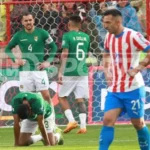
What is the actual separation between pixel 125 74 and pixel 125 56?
22 cm

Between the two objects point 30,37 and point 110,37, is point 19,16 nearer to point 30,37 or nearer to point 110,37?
point 30,37

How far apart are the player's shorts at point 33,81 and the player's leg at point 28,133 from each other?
254 cm

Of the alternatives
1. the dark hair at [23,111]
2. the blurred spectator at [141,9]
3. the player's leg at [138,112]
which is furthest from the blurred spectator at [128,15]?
the player's leg at [138,112]

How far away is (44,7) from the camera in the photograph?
1744 centimetres

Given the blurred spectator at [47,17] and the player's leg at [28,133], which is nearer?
the player's leg at [28,133]

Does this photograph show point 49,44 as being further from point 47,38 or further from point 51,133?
point 51,133

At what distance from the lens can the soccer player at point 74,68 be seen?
52.0 ft

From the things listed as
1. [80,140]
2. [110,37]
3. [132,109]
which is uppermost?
[110,37]

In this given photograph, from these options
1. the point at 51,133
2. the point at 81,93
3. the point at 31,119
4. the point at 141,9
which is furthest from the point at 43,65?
the point at 141,9

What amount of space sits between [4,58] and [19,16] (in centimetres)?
99

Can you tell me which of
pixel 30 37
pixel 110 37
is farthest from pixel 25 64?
pixel 110 37

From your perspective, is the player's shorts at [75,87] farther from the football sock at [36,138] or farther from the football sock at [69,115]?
the football sock at [36,138]

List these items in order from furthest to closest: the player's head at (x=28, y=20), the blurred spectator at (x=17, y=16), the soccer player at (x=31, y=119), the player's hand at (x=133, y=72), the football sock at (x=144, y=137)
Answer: the blurred spectator at (x=17, y=16) < the player's head at (x=28, y=20) < the soccer player at (x=31, y=119) < the football sock at (x=144, y=137) < the player's hand at (x=133, y=72)

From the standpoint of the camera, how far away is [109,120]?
10086 mm
